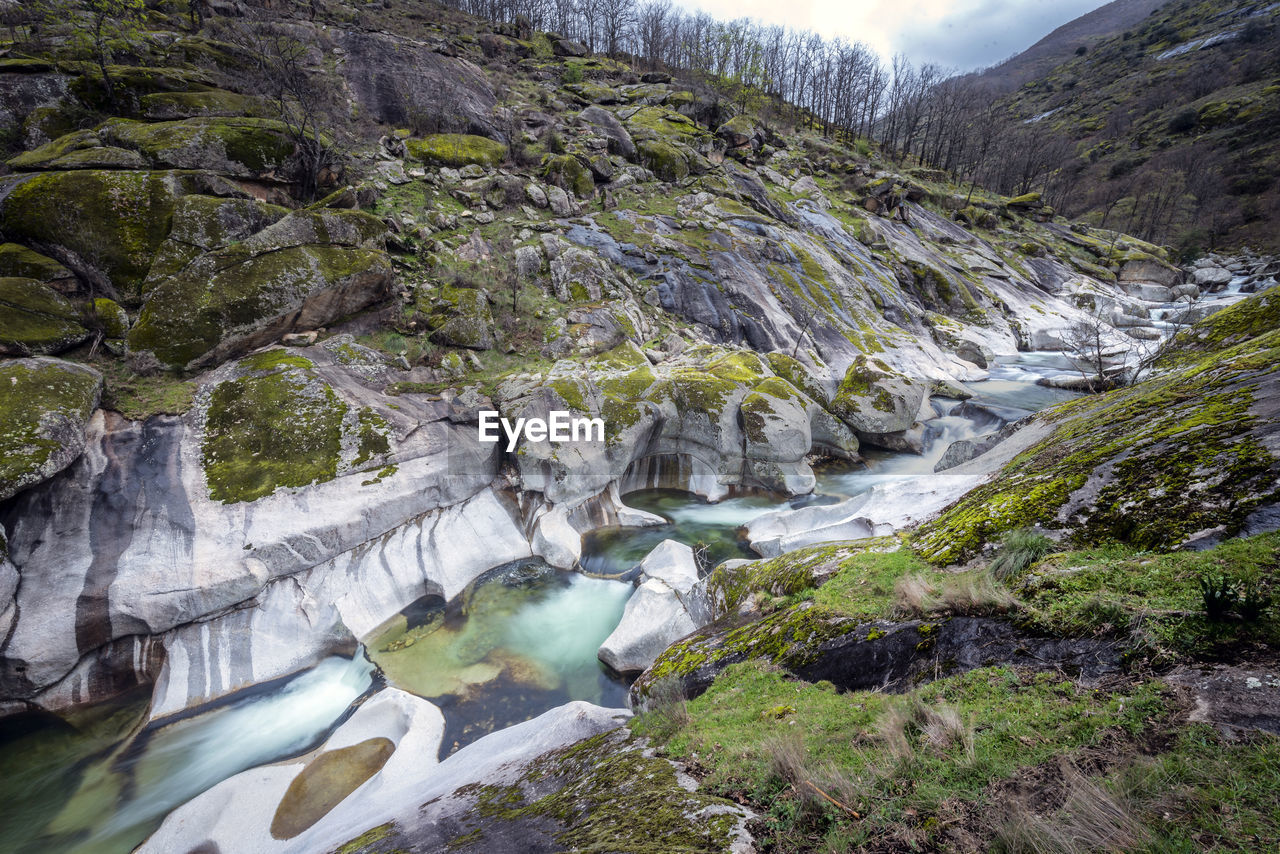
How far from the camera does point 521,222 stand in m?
22.8

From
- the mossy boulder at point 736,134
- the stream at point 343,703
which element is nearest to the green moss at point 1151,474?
the stream at point 343,703

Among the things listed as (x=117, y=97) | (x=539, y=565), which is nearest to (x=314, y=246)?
(x=117, y=97)

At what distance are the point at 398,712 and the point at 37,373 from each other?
10.4 m

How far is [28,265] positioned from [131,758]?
472 inches

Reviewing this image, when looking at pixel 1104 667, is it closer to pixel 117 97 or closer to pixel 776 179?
pixel 117 97

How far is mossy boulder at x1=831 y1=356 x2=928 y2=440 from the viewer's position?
57.5 feet

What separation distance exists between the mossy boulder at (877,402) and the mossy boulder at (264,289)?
18.1m

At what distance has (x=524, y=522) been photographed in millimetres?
13414

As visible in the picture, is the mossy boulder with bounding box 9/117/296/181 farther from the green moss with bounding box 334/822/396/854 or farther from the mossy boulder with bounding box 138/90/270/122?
the green moss with bounding box 334/822/396/854

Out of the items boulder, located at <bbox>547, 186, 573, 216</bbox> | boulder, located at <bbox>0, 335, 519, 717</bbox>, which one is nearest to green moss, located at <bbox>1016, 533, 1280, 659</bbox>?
boulder, located at <bbox>0, 335, 519, 717</bbox>

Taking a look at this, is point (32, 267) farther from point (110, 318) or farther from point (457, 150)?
point (457, 150)
